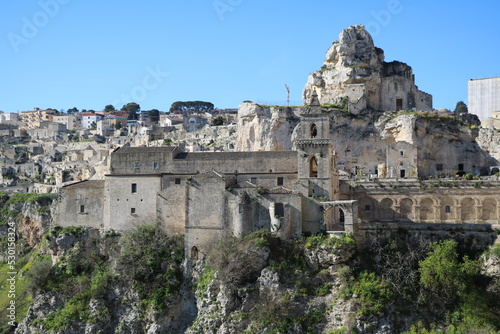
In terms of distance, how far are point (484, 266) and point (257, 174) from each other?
14.5m

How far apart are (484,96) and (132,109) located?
221ft

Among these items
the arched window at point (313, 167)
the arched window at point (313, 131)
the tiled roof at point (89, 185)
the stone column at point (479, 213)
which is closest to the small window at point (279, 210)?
the arched window at point (313, 167)

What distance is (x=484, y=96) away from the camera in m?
75.3

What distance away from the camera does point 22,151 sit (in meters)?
85.6

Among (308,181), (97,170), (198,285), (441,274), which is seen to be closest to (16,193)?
(97,170)

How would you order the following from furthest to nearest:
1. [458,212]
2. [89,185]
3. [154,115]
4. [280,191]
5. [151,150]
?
[154,115]
[89,185]
[151,150]
[458,212]
[280,191]

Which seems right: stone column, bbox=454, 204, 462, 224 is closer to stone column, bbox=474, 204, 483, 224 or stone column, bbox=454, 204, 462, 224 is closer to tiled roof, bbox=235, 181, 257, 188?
stone column, bbox=474, 204, 483, 224

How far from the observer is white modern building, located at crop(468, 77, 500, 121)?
74.2 metres

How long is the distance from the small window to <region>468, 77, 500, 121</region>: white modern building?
1790 inches

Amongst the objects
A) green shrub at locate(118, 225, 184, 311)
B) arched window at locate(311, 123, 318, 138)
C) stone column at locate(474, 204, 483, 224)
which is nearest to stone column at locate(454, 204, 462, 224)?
stone column at locate(474, 204, 483, 224)

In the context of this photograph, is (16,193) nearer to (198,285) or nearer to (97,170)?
(97,170)

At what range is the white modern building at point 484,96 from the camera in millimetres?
74250

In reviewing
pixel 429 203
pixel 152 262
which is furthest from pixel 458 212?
pixel 152 262

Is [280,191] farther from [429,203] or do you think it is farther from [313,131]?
[429,203]
